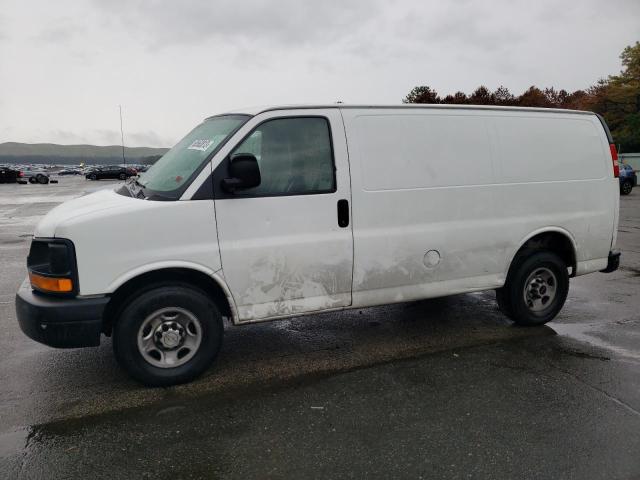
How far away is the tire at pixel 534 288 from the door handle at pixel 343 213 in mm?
1982

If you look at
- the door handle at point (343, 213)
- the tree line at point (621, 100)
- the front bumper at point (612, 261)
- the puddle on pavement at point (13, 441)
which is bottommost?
the puddle on pavement at point (13, 441)

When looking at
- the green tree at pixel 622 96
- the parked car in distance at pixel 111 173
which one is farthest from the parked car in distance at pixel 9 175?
the green tree at pixel 622 96

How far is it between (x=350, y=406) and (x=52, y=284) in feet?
A: 7.48

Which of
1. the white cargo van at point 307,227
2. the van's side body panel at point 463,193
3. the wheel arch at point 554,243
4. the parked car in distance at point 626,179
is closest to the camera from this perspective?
the white cargo van at point 307,227

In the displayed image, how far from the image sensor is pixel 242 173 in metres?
3.98

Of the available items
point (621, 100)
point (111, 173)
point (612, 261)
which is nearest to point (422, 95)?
point (621, 100)

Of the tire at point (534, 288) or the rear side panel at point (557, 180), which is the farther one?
the tire at point (534, 288)

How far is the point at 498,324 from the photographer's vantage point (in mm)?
5637

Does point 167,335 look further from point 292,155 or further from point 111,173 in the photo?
point 111,173

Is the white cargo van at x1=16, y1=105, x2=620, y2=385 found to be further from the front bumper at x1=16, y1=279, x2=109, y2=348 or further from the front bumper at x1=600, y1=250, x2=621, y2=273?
→ the front bumper at x1=600, y1=250, x2=621, y2=273

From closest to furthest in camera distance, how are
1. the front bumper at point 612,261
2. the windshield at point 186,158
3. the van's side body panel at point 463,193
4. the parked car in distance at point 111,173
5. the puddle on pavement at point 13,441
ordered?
the puddle on pavement at point 13,441
the windshield at point 186,158
the van's side body panel at point 463,193
the front bumper at point 612,261
the parked car in distance at point 111,173

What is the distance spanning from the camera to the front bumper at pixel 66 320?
378 centimetres

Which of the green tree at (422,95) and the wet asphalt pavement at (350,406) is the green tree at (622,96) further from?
the wet asphalt pavement at (350,406)

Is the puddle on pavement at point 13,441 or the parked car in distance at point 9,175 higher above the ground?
the parked car in distance at point 9,175
